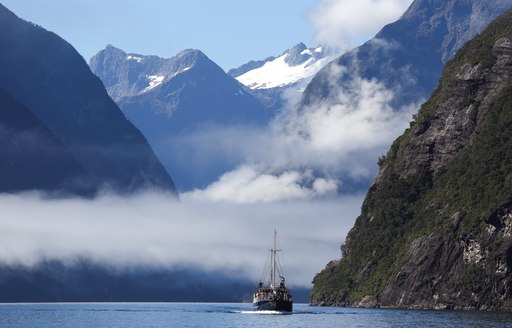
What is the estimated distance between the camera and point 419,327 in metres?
198

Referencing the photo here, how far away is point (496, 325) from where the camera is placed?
198m

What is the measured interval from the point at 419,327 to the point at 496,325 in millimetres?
13824

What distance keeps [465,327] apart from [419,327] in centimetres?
849

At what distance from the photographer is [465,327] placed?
19488 centimetres

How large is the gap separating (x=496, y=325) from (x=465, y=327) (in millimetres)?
6719
